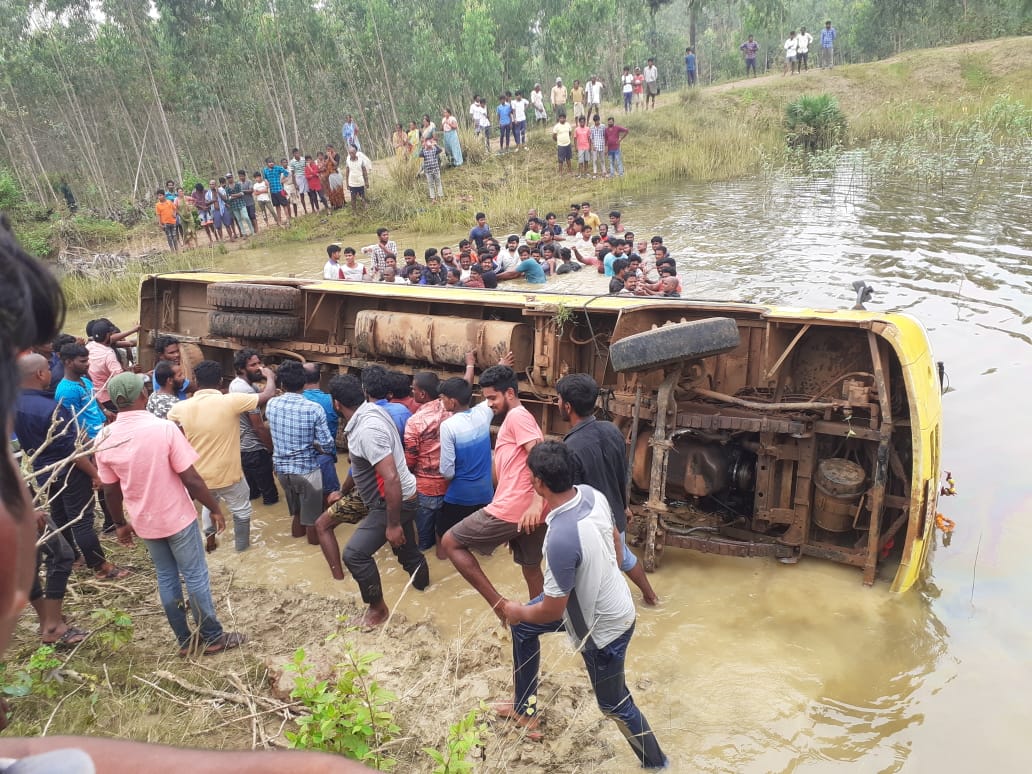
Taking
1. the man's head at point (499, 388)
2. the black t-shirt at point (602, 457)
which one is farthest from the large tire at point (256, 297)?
the black t-shirt at point (602, 457)

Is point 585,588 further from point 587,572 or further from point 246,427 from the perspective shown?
point 246,427

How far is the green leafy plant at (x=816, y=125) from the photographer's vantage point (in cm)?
2269

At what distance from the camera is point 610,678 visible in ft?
11.0

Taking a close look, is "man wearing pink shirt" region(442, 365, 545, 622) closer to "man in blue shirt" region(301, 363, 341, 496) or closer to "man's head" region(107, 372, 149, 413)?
"man in blue shirt" region(301, 363, 341, 496)

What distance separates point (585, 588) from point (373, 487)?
6.67ft

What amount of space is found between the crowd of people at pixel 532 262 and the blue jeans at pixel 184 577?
5.69 meters

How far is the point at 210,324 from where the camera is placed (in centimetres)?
Result: 812

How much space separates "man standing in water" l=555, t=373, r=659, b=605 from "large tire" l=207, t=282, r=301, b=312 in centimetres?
460

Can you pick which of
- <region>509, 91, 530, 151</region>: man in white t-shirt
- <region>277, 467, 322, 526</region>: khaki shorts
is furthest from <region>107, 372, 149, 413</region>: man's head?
<region>509, 91, 530, 151</region>: man in white t-shirt

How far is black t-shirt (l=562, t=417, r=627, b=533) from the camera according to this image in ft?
13.5

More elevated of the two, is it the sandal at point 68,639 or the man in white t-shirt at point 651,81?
the man in white t-shirt at point 651,81

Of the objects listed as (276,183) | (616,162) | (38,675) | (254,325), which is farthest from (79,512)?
(616,162)

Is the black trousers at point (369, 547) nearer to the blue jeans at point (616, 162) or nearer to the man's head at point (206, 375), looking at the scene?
the man's head at point (206, 375)

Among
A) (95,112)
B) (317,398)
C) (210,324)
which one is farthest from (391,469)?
(95,112)
